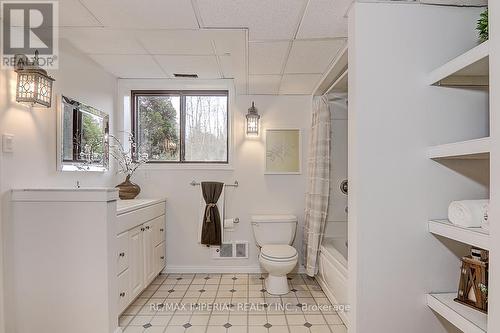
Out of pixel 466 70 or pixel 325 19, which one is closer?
pixel 466 70

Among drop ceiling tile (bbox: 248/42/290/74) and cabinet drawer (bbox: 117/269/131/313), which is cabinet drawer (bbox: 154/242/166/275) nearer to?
cabinet drawer (bbox: 117/269/131/313)

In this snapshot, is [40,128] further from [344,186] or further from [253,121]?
[344,186]

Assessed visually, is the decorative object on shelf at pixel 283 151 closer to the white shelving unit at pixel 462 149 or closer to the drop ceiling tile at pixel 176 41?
the drop ceiling tile at pixel 176 41

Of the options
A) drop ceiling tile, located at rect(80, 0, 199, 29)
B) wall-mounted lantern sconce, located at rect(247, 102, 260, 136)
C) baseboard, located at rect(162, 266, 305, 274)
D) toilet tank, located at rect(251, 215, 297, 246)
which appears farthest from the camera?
baseboard, located at rect(162, 266, 305, 274)

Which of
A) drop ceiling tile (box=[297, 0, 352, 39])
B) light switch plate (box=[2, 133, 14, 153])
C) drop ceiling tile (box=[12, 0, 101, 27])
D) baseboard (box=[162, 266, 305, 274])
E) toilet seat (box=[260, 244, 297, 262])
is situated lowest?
baseboard (box=[162, 266, 305, 274])

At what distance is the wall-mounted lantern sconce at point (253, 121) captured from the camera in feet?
10.6

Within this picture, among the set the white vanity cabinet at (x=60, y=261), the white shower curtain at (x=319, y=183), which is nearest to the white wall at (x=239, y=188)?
the white shower curtain at (x=319, y=183)

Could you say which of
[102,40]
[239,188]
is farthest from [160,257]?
[102,40]

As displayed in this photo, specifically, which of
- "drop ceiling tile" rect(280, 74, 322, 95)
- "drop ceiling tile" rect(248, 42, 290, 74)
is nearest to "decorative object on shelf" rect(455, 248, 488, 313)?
"drop ceiling tile" rect(248, 42, 290, 74)

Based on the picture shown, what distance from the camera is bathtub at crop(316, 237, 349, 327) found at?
7.49 ft

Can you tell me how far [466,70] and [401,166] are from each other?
54cm

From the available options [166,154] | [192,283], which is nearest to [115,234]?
[192,283]

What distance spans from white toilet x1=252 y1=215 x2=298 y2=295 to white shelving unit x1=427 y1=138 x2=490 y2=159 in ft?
5.30

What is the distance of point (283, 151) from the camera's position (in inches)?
133
